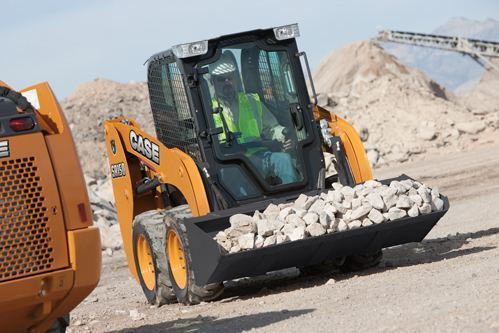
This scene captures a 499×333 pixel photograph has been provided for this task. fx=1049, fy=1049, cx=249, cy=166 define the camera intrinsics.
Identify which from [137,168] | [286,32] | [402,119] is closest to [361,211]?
[286,32]

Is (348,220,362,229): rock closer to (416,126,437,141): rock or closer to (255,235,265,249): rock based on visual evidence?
(255,235,265,249): rock

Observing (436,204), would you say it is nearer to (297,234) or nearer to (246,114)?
(297,234)

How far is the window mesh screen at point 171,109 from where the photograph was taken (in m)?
10.5

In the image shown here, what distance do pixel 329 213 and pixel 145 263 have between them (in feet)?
8.37

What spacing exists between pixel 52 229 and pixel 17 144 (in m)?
0.58

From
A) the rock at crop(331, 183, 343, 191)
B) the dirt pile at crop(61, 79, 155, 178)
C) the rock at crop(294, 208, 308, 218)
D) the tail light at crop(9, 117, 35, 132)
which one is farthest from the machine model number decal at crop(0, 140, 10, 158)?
the dirt pile at crop(61, 79, 155, 178)

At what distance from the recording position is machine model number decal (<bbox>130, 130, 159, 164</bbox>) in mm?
10820

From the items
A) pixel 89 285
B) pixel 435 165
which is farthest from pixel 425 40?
pixel 89 285

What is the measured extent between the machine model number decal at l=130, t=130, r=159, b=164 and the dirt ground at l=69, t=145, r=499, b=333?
1560mm

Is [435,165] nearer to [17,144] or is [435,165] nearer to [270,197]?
[270,197]

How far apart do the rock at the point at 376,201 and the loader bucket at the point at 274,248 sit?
0.58 ft

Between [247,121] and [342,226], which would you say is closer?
[342,226]

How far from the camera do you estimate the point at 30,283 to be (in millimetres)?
6590

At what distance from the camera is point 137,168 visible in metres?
11.6
